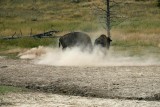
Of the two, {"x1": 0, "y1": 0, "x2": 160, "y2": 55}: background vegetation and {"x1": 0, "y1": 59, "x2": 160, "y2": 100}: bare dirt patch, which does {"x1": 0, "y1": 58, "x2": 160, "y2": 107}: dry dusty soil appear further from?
{"x1": 0, "y1": 0, "x2": 160, "y2": 55}: background vegetation

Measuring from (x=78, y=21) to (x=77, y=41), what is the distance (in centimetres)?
2835

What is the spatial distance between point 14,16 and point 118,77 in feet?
153

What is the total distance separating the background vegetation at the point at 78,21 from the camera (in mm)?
33281

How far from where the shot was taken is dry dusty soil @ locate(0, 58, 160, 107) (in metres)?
13.5

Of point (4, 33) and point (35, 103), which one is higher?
point (35, 103)

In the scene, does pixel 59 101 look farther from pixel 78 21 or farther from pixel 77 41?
pixel 78 21

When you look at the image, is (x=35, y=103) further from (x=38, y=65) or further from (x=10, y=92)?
(x=38, y=65)

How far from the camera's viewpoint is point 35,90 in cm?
1599

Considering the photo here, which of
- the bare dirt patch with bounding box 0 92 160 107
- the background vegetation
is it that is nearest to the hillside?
the background vegetation

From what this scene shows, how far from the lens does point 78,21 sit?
52.1 metres

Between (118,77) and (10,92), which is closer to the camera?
(10,92)

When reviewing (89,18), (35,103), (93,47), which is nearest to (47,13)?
(89,18)

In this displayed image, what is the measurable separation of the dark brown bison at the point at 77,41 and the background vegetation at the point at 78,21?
4.26 m

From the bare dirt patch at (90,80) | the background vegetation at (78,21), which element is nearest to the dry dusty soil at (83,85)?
the bare dirt patch at (90,80)
